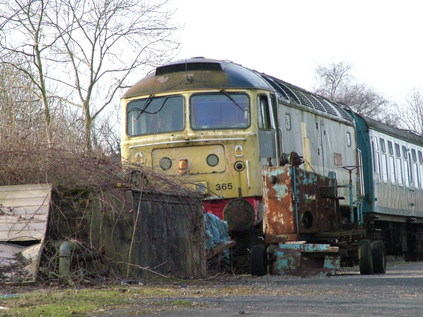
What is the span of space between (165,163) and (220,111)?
1.39m

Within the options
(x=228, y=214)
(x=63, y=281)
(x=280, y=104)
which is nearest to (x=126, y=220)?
(x=63, y=281)

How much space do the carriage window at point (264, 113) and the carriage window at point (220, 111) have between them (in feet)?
0.88

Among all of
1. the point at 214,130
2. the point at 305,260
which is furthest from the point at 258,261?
the point at 214,130

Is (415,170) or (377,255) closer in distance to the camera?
(377,255)

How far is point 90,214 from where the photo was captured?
444 inches

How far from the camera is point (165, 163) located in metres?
16.3

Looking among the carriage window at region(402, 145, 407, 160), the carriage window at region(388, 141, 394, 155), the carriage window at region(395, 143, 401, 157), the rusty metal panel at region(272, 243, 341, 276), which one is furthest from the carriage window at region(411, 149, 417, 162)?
the rusty metal panel at region(272, 243, 341, 276)

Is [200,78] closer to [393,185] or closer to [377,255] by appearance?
[377,255]

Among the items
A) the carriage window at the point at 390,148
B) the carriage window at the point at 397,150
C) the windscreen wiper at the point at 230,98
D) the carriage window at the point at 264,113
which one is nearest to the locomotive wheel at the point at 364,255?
the carriage window at the point at 264,113

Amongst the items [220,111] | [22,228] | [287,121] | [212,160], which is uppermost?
[220,111]

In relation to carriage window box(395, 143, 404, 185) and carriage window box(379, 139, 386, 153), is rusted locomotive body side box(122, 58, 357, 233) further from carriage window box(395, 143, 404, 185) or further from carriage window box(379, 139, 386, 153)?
carriage window box(395, 143, 404, 185)

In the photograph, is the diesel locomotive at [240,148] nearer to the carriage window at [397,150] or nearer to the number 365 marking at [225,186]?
the number 365 marking at [225,186]

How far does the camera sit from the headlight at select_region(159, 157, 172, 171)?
1622cm

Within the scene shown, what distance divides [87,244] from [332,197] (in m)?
5.94
